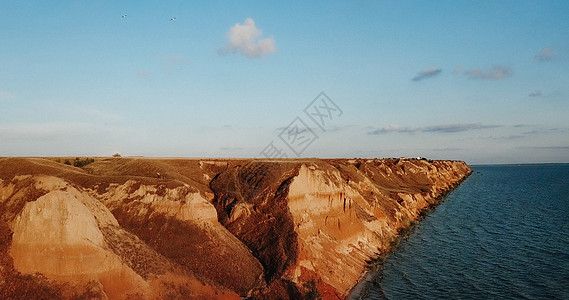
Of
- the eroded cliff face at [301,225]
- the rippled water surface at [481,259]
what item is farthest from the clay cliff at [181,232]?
the rippled water surface at [481,259]

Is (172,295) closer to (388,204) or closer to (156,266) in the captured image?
(156,266)

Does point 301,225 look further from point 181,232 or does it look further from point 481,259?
point 481,259

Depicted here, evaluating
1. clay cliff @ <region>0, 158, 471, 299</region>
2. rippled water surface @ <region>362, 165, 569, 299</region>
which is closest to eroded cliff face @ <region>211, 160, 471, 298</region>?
clay cliff @ <region>0, 158, 471, 299</region>

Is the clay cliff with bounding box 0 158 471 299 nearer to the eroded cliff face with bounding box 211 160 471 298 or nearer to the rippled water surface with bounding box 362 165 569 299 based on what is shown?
the eroded cliff face with bounding box 211 160 471 298

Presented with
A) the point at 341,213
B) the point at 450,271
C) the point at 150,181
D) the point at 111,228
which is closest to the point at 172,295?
the point at 111,228

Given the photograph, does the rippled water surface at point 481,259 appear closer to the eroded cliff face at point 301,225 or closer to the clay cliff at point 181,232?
the eroded cliff face at point 301,225

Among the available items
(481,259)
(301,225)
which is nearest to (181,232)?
(301,225)
